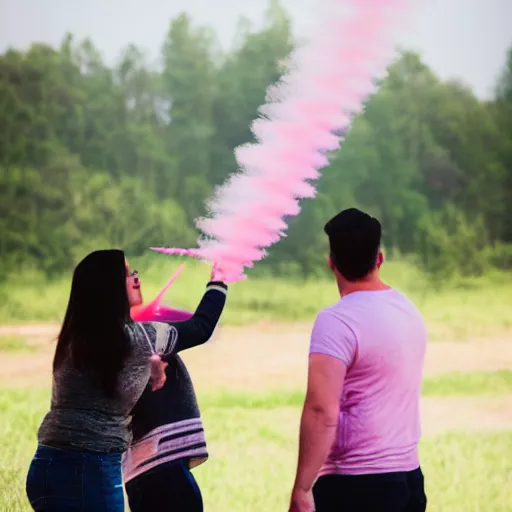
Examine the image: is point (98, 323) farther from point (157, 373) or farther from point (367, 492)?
point (367, 492)

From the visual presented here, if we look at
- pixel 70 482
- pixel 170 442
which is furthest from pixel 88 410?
pixel 170 442

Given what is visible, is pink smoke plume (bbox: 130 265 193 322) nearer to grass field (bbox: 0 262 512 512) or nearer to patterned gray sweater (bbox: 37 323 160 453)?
patterned gray sweater (bbox: 37 323 160 453)

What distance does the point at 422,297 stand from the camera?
27.8 feet

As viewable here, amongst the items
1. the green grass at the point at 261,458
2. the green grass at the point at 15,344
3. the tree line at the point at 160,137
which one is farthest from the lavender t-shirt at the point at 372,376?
the tree line at the point at 160,137

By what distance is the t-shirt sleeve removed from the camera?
154 centimetres

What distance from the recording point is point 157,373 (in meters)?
1.86

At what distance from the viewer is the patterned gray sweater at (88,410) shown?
65.1 inches

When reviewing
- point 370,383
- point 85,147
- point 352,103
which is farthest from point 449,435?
point 85,147

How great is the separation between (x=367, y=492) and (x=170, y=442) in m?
0.52

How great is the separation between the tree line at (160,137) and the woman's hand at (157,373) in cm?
567

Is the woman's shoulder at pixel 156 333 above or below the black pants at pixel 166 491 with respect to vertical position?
above

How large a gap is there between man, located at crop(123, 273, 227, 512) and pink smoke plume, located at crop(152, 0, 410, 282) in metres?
1.35

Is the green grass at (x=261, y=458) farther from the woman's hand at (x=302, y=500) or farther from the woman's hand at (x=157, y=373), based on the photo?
the woman's hand at (x=302, y=500)

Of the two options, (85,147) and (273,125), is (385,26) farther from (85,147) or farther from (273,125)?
(85,147)
